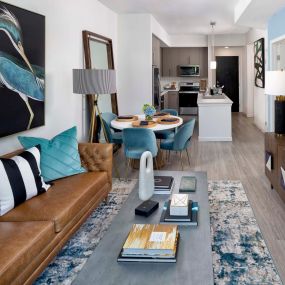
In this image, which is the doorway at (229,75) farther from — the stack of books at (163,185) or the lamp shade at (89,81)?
the stack of books at (163,185)

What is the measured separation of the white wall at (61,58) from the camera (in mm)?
3898

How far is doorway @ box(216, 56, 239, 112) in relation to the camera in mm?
12234

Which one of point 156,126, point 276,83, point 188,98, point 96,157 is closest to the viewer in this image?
point 96,157

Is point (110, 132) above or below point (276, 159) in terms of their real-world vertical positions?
above

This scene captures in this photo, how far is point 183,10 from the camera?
22.7ft

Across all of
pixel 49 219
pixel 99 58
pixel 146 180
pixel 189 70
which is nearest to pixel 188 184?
pixel 146 180

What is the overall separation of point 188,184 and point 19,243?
150 cm

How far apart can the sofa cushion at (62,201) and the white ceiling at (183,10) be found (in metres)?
3.82

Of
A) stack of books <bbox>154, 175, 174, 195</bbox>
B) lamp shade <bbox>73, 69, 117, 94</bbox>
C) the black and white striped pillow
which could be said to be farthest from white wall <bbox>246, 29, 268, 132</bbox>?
the black and white striped pillow

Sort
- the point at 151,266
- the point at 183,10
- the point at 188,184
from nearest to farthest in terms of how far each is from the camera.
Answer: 1. the point at 151,266
2. the point at 188,184
3. the point at 183,10

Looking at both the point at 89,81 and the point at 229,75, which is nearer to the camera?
the point at 89,81

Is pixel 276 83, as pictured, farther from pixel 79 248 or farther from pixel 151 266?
pixel 151 266

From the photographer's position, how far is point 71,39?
4.79 m

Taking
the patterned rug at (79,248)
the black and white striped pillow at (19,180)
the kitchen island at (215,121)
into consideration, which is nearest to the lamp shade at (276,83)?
the patterned rug at (79,248)
